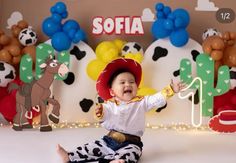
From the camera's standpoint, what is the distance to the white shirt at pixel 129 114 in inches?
53.8

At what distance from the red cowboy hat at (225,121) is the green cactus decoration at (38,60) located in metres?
0.69

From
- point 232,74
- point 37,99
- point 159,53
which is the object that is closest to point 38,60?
point 37,99

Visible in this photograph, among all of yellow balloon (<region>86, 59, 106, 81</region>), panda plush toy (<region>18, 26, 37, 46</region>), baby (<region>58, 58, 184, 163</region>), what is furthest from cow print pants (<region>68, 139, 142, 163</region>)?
panda plush toy (<region>18, 26, 37, 46</region>)

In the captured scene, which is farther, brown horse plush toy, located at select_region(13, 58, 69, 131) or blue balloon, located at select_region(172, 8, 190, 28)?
blue balloon, located at select_region(172, 8, 190, 28)

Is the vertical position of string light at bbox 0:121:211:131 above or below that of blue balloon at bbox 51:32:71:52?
below

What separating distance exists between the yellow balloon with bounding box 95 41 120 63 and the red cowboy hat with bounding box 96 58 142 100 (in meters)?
0.38

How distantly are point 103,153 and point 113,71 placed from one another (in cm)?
28

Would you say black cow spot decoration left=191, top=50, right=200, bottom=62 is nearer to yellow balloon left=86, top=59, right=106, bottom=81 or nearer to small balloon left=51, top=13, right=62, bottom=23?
yellow balloon left=86, top=59, right=106, bottom=81

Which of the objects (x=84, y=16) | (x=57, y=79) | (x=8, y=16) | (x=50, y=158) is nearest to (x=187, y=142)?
(x=50, y=158)

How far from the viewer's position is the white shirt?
1.37 metres

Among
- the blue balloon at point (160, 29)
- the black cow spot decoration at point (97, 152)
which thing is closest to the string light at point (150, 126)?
the blue balloon at point (160, 29)

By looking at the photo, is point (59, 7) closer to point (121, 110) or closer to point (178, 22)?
point (178, 22)

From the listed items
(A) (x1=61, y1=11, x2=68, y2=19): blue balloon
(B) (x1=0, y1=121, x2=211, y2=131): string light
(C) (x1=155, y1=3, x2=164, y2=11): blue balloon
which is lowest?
(B) (x1=0, y1=121, x2=211, y2=131): string light

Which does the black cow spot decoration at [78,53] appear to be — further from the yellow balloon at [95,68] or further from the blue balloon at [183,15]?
the blue balloon at [183,15]
